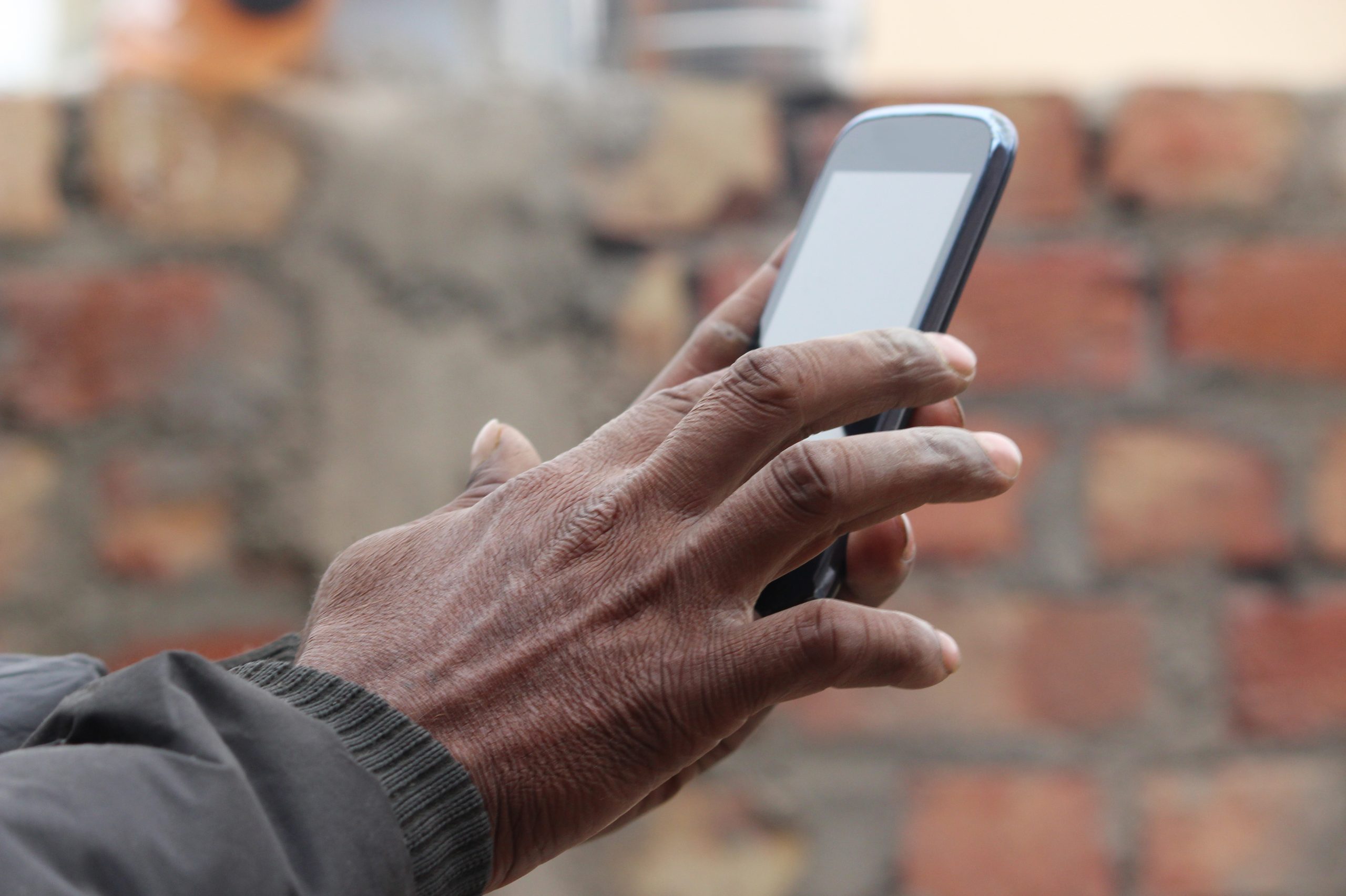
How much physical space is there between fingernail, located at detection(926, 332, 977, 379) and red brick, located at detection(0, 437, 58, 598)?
565 mm

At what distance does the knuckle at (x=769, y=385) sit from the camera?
0.35 metres

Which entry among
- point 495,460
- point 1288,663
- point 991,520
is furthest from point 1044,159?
point 495,460

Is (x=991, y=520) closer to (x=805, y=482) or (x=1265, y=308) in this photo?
(x=1265, y=308)

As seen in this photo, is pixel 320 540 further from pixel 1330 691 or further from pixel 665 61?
pixel 1330 691

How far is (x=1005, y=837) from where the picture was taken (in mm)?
725

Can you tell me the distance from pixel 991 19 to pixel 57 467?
771 millimetres

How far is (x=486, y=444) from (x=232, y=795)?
189 millimetres

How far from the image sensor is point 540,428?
721 mm

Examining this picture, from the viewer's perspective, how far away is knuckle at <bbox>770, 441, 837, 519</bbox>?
1.10 feet

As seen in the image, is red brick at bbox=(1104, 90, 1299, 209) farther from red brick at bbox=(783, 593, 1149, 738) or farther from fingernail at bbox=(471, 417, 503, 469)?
fingernail at bbox=(471, 417, 503, 469)

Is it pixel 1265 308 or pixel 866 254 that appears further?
pixel 1265 308

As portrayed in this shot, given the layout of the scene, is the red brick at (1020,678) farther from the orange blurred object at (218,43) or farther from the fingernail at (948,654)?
the orange blurred object at (218,43)

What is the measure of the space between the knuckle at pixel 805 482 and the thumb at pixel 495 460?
0.41 ft

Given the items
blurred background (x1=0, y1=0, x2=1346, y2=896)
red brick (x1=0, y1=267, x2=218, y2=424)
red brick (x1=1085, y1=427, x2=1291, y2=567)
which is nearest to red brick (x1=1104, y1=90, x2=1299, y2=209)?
blurred background (x1=0, y1=0, x2=1346, y2=896)
